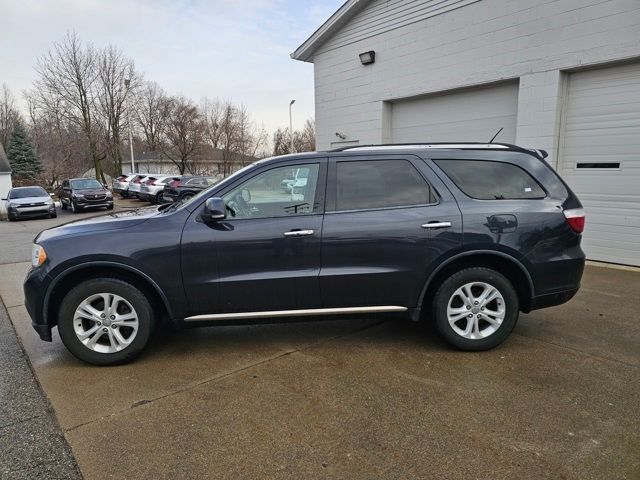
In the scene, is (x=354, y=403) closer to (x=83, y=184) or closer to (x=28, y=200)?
(x=28, y=200)

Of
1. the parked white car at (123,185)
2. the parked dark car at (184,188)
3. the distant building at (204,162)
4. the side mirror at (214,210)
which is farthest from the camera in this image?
the distant building at (204,162)

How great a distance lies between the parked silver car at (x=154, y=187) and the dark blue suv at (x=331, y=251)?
1973 cm

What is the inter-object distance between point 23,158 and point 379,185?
4701cm

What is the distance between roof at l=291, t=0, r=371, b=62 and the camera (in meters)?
10.2

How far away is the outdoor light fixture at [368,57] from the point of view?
10.1 metres

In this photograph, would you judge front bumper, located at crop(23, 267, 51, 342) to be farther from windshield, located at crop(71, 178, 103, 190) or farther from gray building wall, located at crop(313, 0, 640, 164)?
windshield, located at crop(71, 178, 103, 190)

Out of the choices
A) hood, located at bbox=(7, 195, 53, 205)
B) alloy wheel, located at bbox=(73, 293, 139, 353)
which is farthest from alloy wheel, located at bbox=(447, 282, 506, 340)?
hood, located at bbox=(7, 195, 53, 205)

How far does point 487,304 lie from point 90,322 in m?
3.41

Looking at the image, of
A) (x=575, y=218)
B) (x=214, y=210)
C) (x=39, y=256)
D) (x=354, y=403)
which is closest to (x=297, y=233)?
(x=214, y=210)

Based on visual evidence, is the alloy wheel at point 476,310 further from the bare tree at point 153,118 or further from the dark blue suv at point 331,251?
the bare tree at point 153,118

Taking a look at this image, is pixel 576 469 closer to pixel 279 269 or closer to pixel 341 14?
pixel 279 269

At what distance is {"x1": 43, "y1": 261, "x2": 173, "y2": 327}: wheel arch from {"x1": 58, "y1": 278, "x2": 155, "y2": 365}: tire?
3.2 inches

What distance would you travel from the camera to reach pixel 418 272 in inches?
152

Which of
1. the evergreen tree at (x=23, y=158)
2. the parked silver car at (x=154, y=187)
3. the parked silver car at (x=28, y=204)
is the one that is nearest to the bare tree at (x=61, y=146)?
the evergreen tree at (x=23, y=158)
